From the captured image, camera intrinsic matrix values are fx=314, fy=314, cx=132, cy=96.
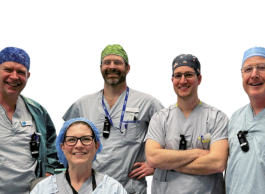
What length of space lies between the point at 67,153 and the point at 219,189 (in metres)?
1.41

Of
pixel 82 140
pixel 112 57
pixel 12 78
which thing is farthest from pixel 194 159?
pixel 12 78

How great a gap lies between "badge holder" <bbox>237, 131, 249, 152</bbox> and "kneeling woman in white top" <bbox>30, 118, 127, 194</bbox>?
3.36 ft

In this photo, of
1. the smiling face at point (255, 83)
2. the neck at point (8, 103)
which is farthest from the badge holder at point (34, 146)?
the smiling face at point (255, 83)

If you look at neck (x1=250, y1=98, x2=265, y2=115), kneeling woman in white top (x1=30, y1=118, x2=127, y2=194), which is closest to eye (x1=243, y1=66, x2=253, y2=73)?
neck (x1=250, y1=98, x2=265, y2=115)

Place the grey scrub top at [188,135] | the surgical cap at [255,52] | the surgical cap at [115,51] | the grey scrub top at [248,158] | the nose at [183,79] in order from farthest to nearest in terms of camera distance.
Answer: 1. the surgical cap at [115,51]
2. the nose at [183,79]
3. the grey scrub top at [188,135]
4. the surgical cap at [255,52]
5. the grey scrub top at [248,158]

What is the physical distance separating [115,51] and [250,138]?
1.75 m

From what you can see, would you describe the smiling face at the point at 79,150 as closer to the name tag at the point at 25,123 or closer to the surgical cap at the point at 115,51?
the name tag at the point at 25,123

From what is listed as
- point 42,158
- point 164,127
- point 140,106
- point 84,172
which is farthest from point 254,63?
point 42,158

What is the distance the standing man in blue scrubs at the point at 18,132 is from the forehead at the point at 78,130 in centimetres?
86

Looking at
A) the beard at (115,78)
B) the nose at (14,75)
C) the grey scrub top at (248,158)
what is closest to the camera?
the grey scrub top at (248,158)

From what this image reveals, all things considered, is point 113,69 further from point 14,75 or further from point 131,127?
point 14,75

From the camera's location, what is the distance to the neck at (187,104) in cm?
302

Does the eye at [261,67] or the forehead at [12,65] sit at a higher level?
the eye at [261,67]

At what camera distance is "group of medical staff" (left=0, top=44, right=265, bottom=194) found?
253cm
